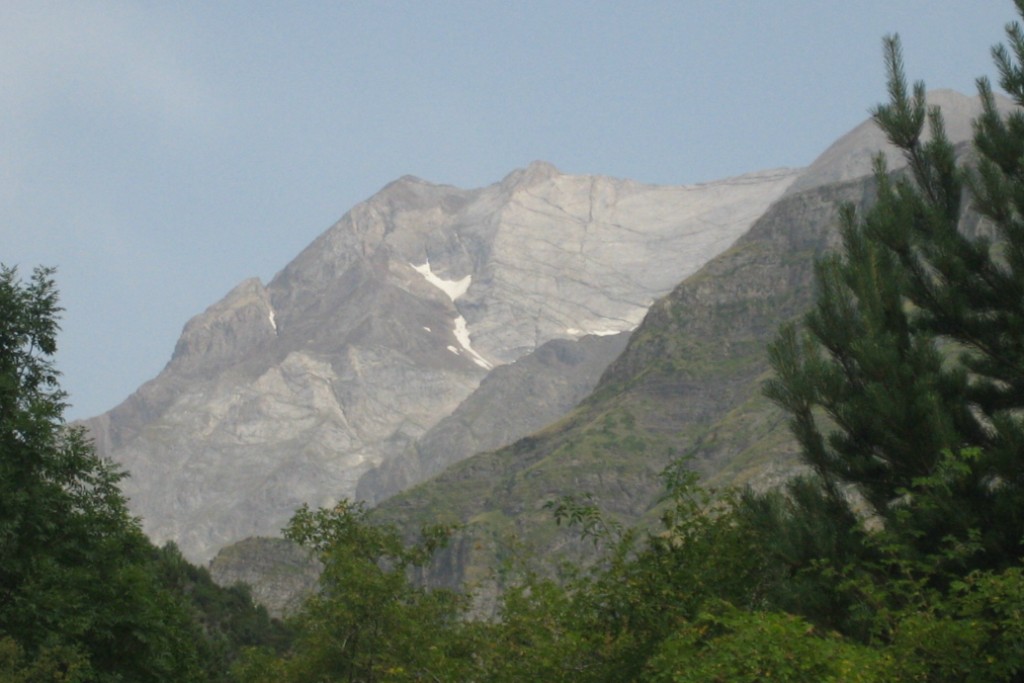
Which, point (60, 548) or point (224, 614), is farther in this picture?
point (224, 614)

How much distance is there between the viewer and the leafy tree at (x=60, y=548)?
35.5 m

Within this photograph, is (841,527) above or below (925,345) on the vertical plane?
below

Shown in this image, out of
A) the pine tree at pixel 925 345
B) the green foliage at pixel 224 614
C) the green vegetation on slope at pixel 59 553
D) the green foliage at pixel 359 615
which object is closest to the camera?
the pine tree at pixel 925 345

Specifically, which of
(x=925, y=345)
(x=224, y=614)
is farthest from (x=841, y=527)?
(x=224, y=614)

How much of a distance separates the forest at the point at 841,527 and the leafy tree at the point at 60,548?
87 mm

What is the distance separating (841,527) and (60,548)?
22.0 metres

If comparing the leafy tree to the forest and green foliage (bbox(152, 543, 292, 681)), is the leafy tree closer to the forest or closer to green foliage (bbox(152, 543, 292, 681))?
the forest

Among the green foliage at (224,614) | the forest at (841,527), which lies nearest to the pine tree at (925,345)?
the forest at (841,527)

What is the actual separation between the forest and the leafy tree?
87 millimetres

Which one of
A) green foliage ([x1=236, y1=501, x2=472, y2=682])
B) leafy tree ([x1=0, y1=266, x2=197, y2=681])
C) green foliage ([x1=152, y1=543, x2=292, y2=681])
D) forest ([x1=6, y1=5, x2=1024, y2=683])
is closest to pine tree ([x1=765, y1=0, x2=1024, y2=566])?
forest ([x1=6, y1=5, x2=1024, y2=683])

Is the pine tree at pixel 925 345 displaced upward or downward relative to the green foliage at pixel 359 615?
upward

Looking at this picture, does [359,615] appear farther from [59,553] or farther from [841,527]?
[841,527]

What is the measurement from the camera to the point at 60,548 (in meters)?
38.0

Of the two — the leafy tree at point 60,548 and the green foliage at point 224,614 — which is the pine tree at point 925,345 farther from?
the green foliage at point 224,614
